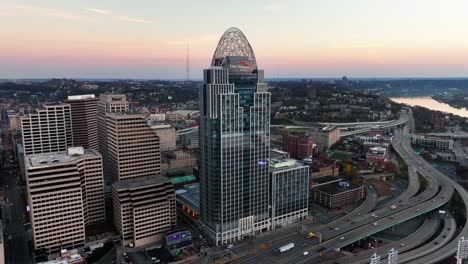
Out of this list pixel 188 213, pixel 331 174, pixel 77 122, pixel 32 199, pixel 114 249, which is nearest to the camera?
pixel 32 199

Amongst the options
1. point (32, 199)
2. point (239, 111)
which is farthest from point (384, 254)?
point (32, 199)

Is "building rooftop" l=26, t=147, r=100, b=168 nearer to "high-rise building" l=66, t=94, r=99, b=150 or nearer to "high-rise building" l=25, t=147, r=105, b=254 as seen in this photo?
"high-rise building" l=25, t=147, r=105, b=254

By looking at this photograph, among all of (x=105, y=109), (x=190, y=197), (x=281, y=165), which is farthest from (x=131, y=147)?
(x=281, y=165)

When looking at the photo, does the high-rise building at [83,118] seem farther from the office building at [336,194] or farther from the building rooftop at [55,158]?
the office building at [336,194]

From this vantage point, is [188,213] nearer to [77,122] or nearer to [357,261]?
[357,261]

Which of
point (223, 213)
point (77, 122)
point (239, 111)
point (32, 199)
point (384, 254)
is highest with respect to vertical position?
point (239, 111)

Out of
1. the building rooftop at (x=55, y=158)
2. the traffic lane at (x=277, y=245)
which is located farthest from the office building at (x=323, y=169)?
the building rooftop at (x=55, y=158)
